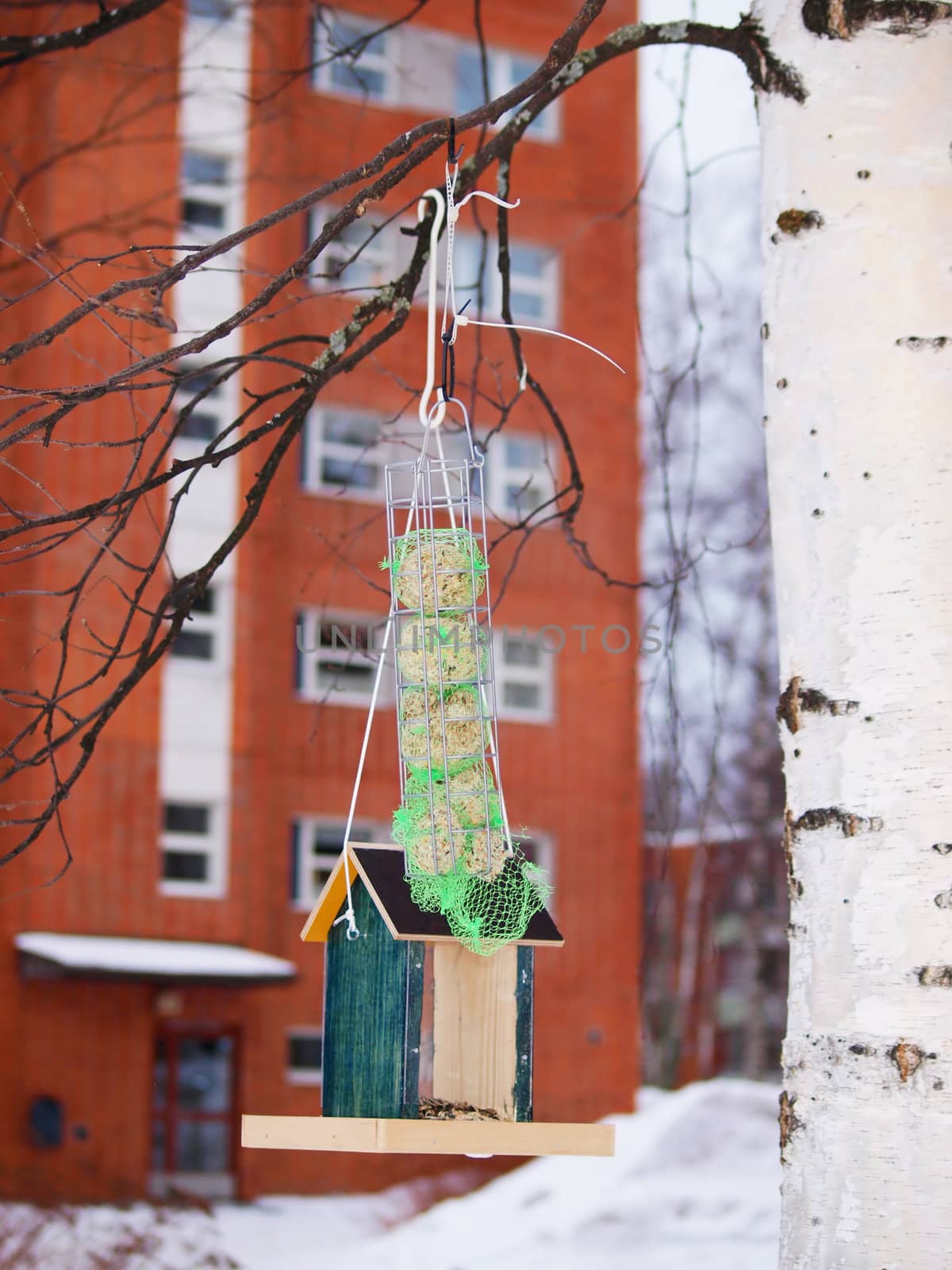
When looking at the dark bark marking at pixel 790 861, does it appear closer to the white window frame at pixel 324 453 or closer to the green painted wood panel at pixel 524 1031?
the green painted wood panel at pixel 524 1031

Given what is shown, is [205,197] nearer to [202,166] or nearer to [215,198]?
[215,198]

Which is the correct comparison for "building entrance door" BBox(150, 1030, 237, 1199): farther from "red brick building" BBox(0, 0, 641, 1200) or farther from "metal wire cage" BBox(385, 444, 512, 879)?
"metal wire cage" BBox(385, 444, 512, 879)

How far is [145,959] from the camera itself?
16562 mm

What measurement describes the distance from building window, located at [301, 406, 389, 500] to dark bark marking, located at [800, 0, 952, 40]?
51.4 feet

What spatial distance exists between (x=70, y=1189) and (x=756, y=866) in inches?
419

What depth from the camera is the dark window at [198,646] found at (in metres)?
18.0

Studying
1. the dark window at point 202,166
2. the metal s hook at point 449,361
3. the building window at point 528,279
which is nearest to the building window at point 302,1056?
the building window at point 528,279

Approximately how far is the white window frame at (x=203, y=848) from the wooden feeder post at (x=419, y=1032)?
14.6 m

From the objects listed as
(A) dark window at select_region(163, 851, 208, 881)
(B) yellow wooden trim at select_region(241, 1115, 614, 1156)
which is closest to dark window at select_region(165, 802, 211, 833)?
(A) dark window at select_region(163, 851, 208, 881)

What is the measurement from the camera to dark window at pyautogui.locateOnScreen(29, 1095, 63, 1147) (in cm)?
1644

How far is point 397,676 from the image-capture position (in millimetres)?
3293

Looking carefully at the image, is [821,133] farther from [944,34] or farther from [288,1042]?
[288,1042]

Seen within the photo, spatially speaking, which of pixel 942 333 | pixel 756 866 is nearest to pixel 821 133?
pixel 942 333

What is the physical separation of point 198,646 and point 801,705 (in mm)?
15698
